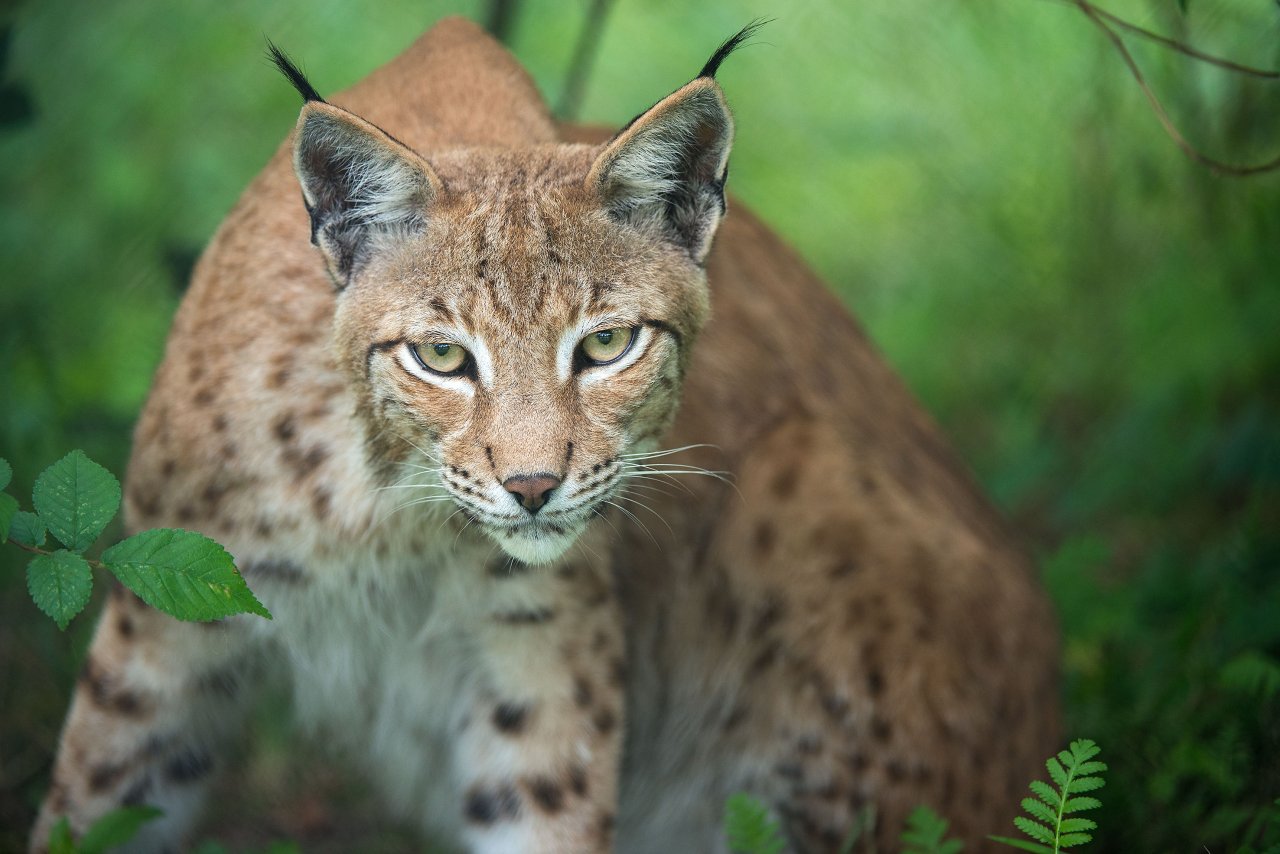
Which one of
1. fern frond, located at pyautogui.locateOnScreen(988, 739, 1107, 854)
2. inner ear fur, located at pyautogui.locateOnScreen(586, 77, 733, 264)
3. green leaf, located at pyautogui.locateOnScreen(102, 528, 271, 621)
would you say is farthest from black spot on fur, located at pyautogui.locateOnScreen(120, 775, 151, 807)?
fern frond, located at pyautogui.locateOnScreen(988, 739, 1107, 854)

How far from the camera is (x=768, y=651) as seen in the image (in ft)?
12.0

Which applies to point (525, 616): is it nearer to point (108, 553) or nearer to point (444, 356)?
point (444, 356)

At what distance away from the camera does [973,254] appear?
23.0 ft

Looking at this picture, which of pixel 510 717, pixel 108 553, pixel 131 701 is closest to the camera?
pixel 108 553

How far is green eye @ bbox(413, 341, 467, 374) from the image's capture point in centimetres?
263

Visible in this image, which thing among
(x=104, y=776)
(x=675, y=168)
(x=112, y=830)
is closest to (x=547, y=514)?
(x=675, y=168)

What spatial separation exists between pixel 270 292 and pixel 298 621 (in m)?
0.73

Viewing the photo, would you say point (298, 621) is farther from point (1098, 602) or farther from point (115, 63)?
point (115, 63)

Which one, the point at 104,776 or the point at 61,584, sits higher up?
the point at 61,584

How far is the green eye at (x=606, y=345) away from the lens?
268 cm

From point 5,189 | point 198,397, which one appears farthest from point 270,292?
point 5,189

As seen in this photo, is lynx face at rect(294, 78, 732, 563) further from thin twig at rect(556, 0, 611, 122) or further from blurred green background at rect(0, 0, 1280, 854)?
thin twig at rect(556, 0, 611, 122)

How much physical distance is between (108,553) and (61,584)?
11cm

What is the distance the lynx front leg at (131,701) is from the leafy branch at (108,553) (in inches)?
27.2
